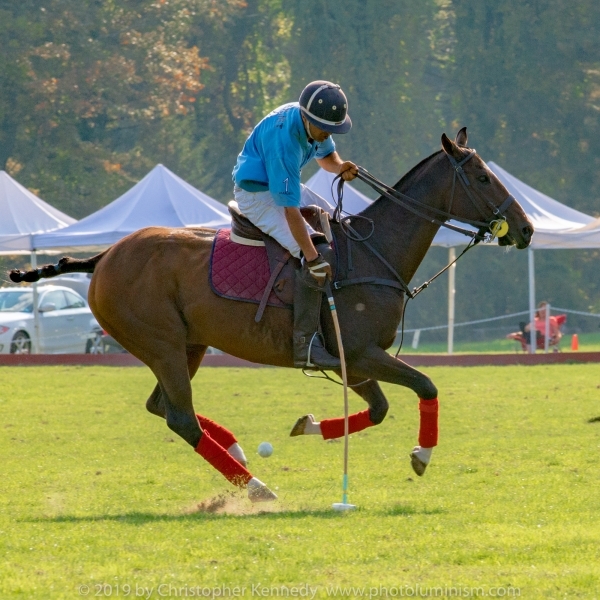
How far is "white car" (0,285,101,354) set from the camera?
81.7ft

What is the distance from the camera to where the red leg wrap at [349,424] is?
8.54 m

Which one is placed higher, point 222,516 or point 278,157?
point 278,157

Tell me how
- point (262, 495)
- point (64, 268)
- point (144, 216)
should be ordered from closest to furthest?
point (262, 495)
point (64, 268)
point (144, 216)

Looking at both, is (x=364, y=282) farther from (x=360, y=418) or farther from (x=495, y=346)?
(x=495, y=346)

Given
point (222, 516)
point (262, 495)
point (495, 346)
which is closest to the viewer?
point (222, 516)

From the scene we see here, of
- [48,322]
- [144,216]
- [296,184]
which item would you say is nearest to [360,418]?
[296,184]

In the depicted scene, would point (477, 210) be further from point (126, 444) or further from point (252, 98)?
point (252, 98)

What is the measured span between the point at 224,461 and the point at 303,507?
0.64m

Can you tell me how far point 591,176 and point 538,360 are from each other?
27.4 metres

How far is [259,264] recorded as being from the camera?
8195 millimetres

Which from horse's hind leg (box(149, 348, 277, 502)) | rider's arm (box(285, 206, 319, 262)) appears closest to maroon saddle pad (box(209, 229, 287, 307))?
rider's arm (box(285, 206, 319, 262))

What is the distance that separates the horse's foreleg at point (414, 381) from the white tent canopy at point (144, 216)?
611 inches

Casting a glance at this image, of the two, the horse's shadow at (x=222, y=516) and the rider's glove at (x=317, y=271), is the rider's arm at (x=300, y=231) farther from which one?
the horse's shadow at (x=222, y=516)

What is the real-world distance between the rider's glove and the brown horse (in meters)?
0.26
